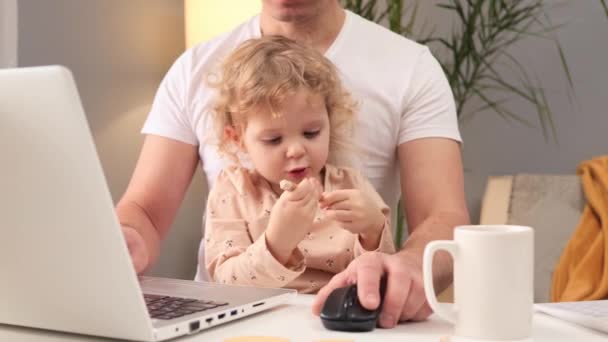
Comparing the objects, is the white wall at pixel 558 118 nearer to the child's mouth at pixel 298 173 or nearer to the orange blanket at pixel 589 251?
the orange blanket at pixel 589 251

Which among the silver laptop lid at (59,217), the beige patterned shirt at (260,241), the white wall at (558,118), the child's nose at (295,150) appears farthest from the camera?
the white wall at (558,118)

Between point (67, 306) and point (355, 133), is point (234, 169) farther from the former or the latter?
point (67, 306)

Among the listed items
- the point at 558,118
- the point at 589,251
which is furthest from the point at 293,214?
the point at 558,118

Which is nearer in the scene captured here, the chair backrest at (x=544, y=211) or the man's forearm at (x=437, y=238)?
the man's forearm at (x=437, y=238)

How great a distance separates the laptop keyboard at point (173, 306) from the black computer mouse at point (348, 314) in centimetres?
14

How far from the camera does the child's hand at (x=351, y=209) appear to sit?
1.23 m

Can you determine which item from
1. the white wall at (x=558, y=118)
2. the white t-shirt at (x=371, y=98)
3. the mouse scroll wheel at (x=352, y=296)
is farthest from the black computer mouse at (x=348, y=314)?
the white wall at (x=558, y=118)

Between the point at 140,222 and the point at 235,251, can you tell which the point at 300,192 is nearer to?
the point at 235,251

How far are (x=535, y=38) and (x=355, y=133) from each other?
5.59 feet

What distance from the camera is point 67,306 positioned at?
2.89ft

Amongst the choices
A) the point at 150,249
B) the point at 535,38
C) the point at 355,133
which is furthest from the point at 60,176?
the point at 535,38

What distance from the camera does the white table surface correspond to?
3.03 feet

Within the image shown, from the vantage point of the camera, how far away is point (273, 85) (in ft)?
4.83

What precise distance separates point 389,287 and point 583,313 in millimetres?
230
